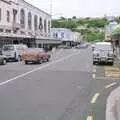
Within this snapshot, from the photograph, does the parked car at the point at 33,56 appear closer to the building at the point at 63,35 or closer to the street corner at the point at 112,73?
the street corner at the point at 112,73

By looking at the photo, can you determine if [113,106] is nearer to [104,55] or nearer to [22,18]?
[104,55]

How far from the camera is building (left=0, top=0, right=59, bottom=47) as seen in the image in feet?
205

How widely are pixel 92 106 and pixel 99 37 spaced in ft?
546

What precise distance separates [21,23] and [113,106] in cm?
6487

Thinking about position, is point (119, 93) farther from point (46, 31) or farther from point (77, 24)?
point (77, 24)

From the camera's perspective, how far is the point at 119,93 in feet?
55.7

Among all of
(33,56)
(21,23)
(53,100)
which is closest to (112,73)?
(53,100)

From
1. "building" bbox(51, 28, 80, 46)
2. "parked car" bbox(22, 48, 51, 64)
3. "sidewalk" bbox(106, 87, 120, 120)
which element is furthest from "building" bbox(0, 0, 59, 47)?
"building" bbox(51, 28, 80, 46)

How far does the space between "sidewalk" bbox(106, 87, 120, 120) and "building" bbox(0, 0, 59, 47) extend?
38.6m

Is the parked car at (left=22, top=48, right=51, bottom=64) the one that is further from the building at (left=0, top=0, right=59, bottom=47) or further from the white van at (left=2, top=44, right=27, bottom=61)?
the building at (left=0, top=0, right=59, bottom=47)

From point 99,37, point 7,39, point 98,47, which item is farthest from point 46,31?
point 99,37

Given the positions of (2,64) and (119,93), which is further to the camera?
(2,64)

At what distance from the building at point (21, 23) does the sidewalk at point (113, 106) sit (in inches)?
1521

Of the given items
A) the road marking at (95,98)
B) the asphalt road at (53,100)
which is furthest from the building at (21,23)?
the road marking at (95,98)
